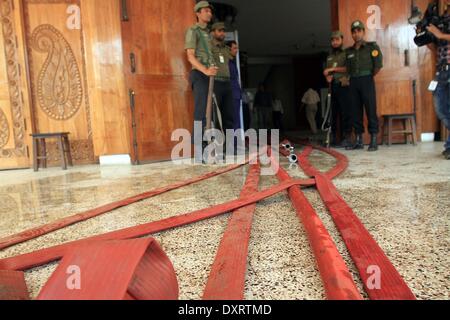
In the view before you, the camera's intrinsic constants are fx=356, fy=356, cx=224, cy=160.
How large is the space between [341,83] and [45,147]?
349cm

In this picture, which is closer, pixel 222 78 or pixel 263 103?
pixel 222 78

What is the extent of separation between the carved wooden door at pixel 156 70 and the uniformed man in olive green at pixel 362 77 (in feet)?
6.00

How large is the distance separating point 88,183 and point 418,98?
12.6 feet

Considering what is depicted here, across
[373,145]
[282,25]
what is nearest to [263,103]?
[282,25]

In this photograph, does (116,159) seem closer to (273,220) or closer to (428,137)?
(273,220)

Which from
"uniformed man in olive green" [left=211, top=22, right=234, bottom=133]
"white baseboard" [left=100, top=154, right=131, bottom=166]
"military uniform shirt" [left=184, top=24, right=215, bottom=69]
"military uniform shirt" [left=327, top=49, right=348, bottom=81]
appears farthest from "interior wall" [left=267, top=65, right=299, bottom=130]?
"military uniform shirt" [left=184, top=24, right=215, bottom=69]

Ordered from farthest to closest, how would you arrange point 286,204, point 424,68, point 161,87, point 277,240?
point 424,68, point 161,87, point 286,204, point 277,240

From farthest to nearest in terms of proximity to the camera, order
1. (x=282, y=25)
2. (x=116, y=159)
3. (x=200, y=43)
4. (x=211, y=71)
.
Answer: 1. (x=282, y=25)
2. (x=116, y=159)
3. (x=200, y=43)
4. (x=211, y=71)

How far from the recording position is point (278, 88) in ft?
49.5

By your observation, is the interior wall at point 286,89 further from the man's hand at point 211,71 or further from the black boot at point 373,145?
the man's hand at point 211,71

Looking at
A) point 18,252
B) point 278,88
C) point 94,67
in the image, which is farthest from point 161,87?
point 278,88

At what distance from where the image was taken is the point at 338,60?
4.21m

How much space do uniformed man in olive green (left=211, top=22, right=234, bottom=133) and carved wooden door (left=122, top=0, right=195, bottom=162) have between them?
331 mm
